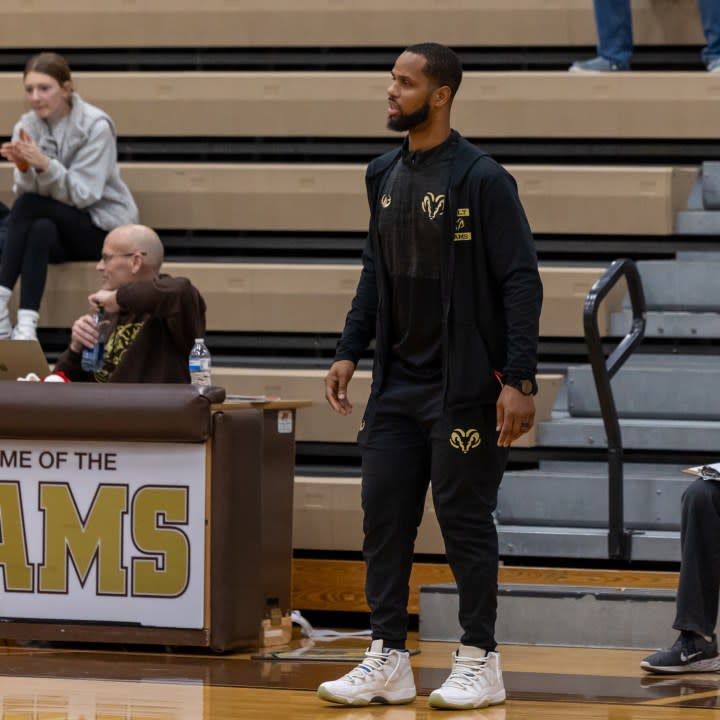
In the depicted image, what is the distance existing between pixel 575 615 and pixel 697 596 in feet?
1.97

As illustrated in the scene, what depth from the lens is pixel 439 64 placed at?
393cm

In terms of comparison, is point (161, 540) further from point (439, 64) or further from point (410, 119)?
point (439, 64)

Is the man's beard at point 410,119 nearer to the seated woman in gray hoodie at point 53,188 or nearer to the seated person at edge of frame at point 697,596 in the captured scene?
the seated person at edge of frame at point 697,596

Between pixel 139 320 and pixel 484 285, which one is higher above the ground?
pixel 484 285

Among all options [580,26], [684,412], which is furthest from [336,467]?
[580,26]

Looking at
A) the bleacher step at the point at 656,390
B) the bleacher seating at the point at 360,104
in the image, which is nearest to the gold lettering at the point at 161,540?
the bleacher step at the point at 656,390

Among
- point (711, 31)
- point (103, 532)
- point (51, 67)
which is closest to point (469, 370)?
point (103, 532)

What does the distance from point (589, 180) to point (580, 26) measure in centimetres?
100

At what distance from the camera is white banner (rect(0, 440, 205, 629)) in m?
4.86

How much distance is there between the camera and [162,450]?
487 cm

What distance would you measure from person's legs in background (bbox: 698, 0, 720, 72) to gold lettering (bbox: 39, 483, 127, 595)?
322cm

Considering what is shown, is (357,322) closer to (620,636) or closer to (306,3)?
(620,636)

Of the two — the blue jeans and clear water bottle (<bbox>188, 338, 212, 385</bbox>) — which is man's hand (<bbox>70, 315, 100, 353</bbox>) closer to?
clear water bottle (<bbox>188, 338, 212, 385</bbox>)

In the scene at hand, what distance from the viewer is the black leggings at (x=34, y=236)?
6.23 meters
